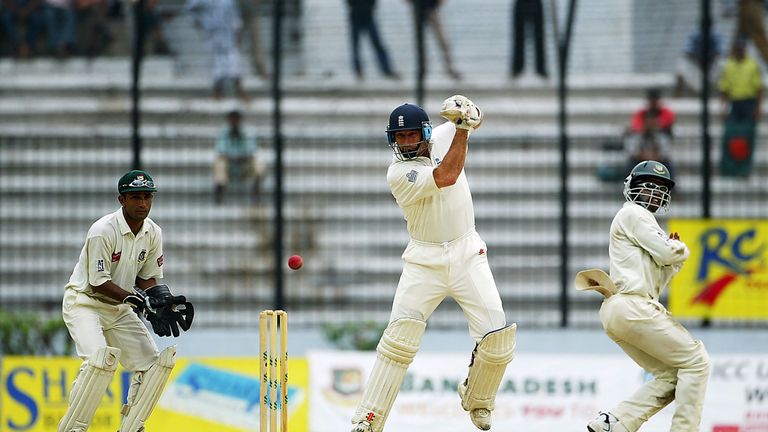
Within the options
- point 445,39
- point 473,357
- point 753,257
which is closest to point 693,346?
point 473,357

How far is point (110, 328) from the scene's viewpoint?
870cm

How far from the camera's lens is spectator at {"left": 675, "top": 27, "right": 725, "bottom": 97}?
13.9 m

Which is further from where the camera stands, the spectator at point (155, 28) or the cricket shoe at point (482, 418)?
the spectator at point (155, 28)

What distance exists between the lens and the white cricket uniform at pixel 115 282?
332 inches

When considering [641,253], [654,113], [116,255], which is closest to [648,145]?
[654,113]

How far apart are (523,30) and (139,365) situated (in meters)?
6.91

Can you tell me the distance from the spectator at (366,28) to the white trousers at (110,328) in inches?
248

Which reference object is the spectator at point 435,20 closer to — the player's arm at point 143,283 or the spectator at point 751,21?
the spectator at point 751,21

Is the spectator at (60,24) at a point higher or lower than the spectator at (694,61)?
higher

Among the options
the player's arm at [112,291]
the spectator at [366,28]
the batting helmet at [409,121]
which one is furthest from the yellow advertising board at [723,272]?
the player's arm at [112,291]

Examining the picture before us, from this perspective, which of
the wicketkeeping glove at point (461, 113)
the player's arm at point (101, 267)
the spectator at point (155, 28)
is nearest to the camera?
the wicketkeeping glove at point (461, 113)

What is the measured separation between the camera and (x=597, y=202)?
13.5 meters

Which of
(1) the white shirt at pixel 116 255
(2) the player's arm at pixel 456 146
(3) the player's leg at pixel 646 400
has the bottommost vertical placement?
(3) the player's leg at pixel 646 400

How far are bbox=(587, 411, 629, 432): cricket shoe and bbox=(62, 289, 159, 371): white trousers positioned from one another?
2.70 metres
